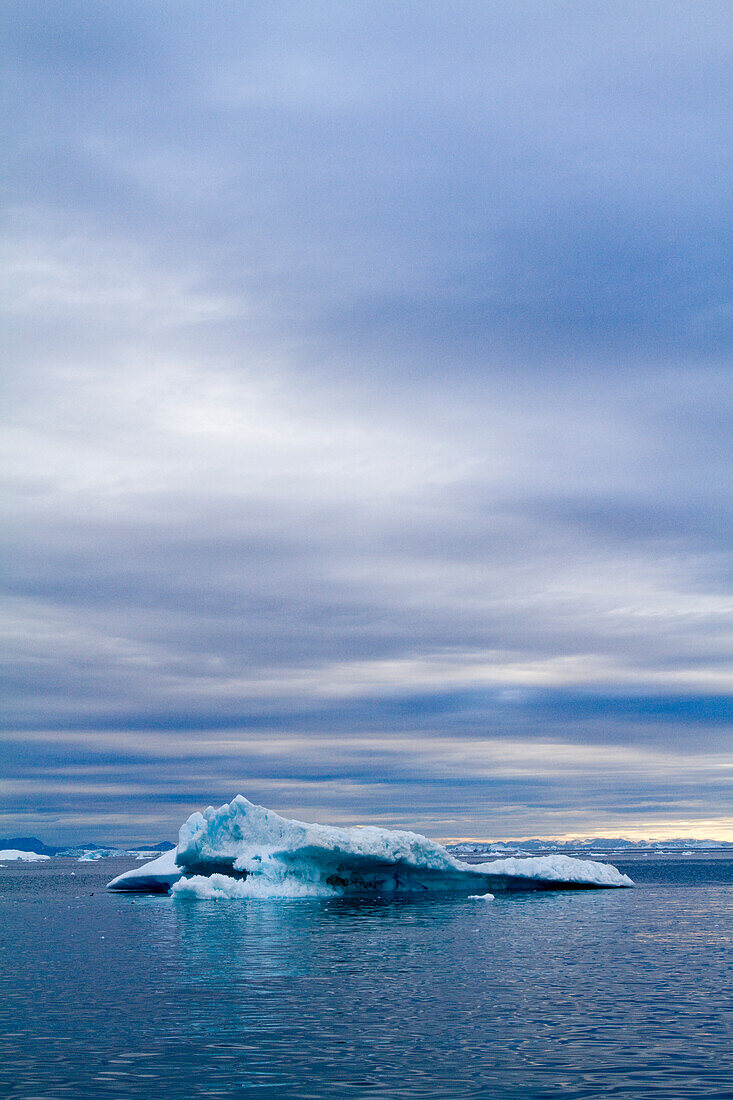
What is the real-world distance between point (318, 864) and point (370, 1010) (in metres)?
35.8

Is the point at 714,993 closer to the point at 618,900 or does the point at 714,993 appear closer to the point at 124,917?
the point at 124,917

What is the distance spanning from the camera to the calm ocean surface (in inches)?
583

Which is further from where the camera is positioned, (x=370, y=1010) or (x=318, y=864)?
(x=318, y=864)

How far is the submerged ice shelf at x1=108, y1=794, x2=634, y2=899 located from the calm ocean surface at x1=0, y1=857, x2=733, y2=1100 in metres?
10.5

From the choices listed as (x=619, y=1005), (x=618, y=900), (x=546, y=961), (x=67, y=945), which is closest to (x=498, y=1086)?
(x=619, y=1005)

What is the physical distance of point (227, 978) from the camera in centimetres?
2591

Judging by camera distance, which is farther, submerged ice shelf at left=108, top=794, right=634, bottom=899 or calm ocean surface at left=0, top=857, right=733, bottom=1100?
submerged ice shelf at left=108, top=794, right=634, bottom=899

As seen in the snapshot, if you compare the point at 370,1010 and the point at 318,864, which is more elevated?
the point at 318,864

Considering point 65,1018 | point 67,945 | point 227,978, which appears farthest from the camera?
point 67,945

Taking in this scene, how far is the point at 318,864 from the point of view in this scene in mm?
55719

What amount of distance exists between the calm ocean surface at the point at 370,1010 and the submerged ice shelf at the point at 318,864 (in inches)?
414

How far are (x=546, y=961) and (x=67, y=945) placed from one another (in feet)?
57.6

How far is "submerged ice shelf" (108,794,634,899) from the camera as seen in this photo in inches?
2096

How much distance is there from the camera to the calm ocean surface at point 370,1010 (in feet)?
48.6
